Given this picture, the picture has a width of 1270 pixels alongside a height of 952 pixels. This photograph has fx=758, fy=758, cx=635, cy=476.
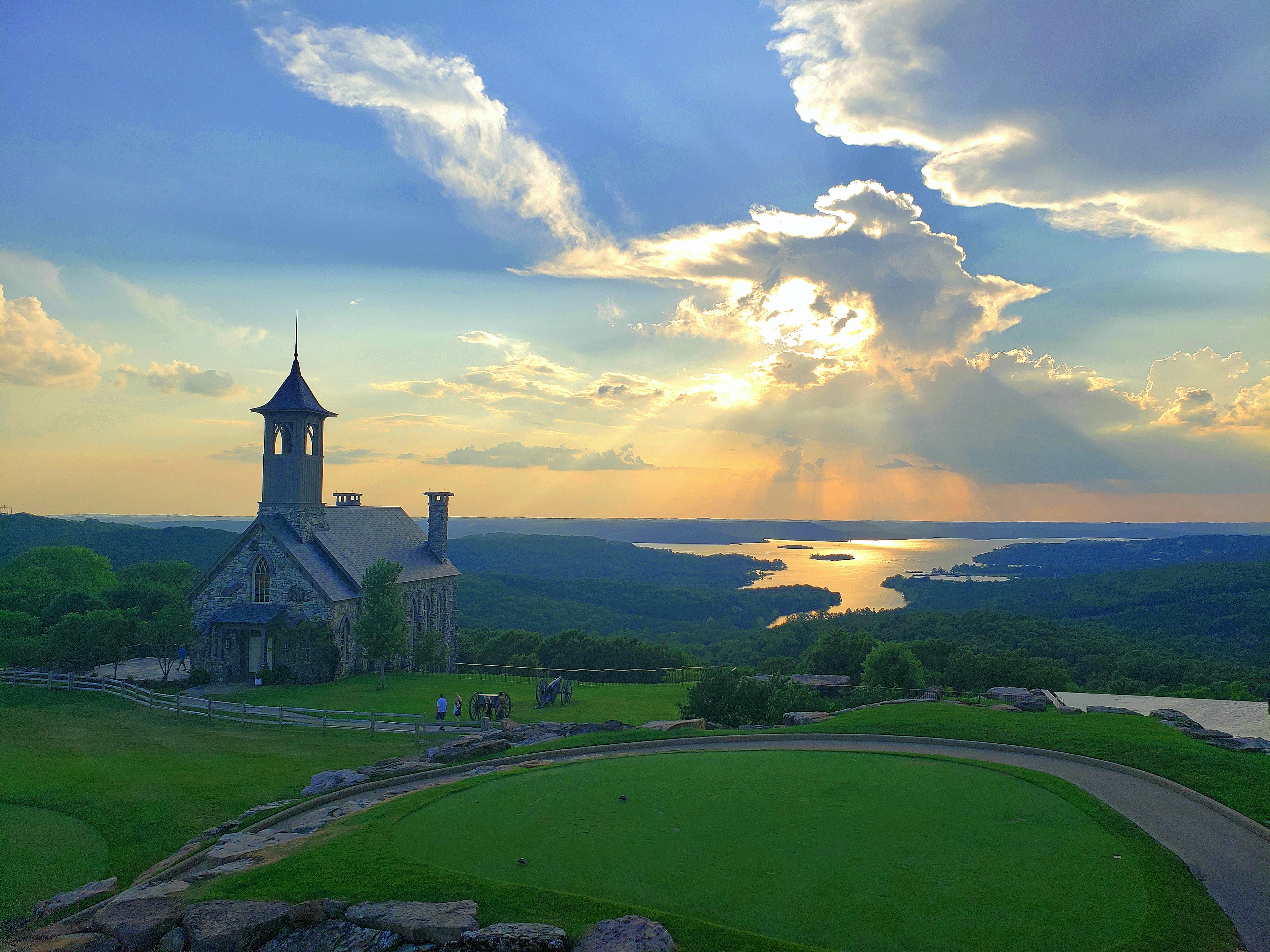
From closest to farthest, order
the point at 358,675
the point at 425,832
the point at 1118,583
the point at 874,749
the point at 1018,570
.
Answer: the point at 425,832, the point at 874,749, the point at 358,675, the point at 1118,583, the point at 1018,570

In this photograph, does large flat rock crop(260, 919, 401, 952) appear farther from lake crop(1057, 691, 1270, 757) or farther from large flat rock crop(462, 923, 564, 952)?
lake crop(1057, 691, 1270, 757)

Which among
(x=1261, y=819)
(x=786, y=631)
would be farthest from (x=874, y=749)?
(x=786, y=631)

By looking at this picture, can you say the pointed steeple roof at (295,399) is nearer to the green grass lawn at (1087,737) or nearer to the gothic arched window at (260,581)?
the gothic arched window at (260,581)

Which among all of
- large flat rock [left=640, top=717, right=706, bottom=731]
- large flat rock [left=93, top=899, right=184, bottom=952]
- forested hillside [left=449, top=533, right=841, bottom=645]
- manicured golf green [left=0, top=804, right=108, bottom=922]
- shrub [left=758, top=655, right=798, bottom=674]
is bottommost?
forested hillside [left=449, top=533, right=841, bottom=645]

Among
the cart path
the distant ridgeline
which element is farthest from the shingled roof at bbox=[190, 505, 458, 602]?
the distant ridgeline

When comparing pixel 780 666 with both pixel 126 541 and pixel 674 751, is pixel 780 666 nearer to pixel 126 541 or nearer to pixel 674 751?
pixel 674 751

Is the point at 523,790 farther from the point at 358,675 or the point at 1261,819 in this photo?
the point at 358,675
